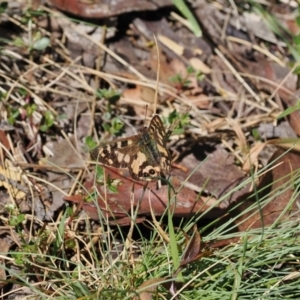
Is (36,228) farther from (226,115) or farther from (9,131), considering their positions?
(226,115)

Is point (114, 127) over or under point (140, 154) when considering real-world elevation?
under

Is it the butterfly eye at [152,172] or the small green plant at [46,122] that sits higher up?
the butterfly eye at [152,172]

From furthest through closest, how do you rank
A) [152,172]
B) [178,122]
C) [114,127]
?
1. [114,127]
2. [178,122]
3. [152,172]

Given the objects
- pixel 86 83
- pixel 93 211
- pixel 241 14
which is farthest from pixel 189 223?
pixel 241 14

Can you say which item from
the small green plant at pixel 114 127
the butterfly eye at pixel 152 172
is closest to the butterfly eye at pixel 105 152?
the butterfly eye at pixel 152 172

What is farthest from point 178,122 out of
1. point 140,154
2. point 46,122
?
point 46,122

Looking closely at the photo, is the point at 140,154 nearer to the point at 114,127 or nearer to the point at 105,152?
the point at 105,152

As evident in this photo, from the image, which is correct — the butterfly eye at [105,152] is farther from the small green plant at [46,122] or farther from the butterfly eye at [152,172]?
the small green plant at [46,122]

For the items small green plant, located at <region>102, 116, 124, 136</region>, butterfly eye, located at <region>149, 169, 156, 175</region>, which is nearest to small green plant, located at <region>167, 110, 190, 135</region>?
small green plant, located at <region>102, 116, 124, 136</region>
